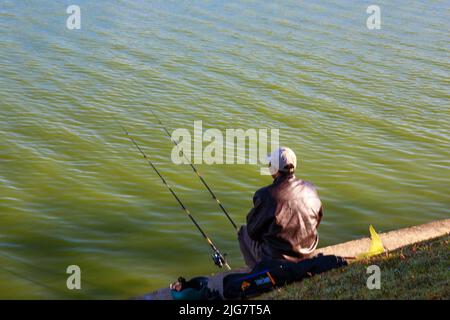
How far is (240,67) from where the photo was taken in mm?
17297

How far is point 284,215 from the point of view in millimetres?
6242

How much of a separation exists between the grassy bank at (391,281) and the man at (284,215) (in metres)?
0.33

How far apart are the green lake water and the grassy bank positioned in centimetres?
210

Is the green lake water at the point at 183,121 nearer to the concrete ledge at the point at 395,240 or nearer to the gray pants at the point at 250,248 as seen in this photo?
the concrete ledge at the point at 395,240

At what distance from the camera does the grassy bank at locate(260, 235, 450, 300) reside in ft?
19.0

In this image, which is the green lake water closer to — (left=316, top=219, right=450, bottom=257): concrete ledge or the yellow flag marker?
(left=316, top=219, right=450, bottom=257): concrete ledge

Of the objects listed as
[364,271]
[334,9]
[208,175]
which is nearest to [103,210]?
[208,175]

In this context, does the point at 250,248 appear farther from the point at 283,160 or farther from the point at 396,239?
the point at 396,239

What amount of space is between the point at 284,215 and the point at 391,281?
1.05 metres

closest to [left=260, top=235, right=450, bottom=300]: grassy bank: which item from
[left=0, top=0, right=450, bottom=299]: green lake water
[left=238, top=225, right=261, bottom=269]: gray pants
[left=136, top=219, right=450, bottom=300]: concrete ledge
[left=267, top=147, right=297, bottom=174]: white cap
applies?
[left=238, top=225, right=261, bottom=269]: gray pants

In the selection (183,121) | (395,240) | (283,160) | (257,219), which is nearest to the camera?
(283,160)

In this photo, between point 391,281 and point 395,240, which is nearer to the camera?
point 391,281

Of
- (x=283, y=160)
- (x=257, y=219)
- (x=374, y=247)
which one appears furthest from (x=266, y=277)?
(x=374, y=247)

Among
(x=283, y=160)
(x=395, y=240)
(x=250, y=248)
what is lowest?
(x=395, y=240)
